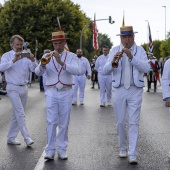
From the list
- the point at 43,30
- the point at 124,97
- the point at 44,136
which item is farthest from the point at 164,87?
the point at 43,30

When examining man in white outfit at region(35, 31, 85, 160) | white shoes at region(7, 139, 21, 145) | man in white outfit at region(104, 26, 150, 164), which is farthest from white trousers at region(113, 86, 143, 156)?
white shoes at region(7, 139, 21, 145)

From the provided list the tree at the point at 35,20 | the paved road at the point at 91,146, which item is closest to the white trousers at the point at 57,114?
the paved road at the point at 91,146

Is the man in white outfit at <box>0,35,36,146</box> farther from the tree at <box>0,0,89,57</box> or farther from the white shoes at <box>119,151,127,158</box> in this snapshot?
the tree at <box>0,0,89,57</box>

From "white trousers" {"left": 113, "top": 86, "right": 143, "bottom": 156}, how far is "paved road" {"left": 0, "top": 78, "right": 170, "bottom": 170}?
13.4 inches

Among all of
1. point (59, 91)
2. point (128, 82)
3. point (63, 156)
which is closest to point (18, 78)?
point (59, 91)

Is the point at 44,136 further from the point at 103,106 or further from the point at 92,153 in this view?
the point at 103,106

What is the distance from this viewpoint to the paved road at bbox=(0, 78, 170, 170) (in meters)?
8.10

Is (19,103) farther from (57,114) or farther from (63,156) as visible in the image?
(63,156)

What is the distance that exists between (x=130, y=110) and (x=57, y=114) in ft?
3.87

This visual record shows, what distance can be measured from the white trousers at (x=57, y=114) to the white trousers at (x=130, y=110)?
0.81m

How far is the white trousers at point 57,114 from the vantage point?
28.4 ft

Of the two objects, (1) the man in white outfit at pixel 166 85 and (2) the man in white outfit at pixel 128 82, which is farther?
(2) the man in white outfit at pixel 128 82

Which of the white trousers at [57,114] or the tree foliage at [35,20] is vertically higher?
the tree foliage at [35,20]

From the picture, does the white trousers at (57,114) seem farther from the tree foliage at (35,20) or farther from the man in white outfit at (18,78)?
the tree foliage at (35,20)
